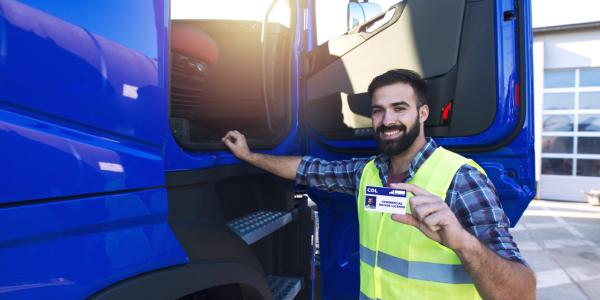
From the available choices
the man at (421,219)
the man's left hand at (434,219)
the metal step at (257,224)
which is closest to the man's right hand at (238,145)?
the man at (421,219)

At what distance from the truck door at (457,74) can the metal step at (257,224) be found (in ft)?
2.01

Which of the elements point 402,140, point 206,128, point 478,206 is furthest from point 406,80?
point 206,128

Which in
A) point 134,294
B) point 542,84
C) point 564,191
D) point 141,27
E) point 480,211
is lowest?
point 564,191

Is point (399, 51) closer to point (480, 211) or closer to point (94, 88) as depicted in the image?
point (480, 211)

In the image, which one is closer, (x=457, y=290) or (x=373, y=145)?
(x=457, y=290)

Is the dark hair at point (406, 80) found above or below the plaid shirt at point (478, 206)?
above

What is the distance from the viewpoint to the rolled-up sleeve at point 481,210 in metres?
1.41

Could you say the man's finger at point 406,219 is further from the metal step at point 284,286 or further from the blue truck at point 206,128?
the metal step at point 284,286

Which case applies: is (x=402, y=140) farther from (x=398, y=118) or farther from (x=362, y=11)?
(x=362, y=11)

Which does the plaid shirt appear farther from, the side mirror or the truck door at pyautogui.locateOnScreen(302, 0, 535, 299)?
the side mirror

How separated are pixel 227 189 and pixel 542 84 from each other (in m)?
11.2

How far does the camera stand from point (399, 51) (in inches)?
85.3

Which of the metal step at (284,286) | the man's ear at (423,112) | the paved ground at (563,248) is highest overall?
the man's ear at (423,112)

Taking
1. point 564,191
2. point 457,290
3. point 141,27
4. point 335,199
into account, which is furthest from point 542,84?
point 141,27
